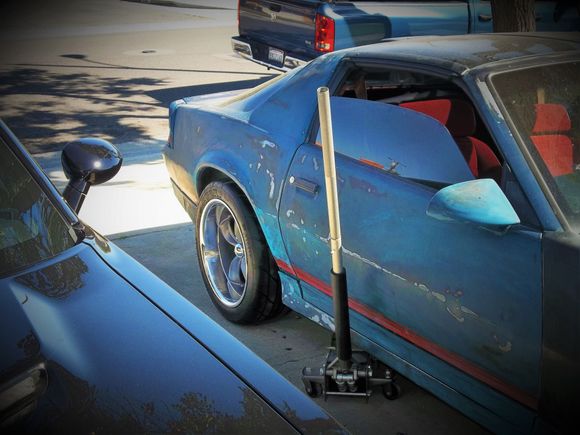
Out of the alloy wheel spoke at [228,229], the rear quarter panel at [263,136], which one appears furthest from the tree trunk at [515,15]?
the alloy wheel spoke at [228,229]

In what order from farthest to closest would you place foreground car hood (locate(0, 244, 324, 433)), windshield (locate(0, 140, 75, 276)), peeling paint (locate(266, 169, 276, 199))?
1. peeling paint (locate(266, 169, 276, 199))
2. windshield (locate(0, 140, 75, 276))
3. foreground car hood (locate(0, 244, 324, 433))

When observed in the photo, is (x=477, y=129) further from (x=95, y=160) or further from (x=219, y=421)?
(x=219, y=421)

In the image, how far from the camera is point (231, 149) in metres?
4.15

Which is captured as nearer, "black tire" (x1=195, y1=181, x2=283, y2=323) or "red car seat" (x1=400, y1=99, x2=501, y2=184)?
"red car seat" (x1=400, y1=99, x2=501, y2=184)

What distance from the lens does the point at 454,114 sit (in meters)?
3.68

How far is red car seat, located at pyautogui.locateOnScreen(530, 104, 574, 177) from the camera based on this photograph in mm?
2844

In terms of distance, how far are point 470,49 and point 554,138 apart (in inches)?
23.8

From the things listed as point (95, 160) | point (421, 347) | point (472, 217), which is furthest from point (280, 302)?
point (472, 217)

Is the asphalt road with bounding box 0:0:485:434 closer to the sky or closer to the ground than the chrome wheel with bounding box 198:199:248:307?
closer to the ground

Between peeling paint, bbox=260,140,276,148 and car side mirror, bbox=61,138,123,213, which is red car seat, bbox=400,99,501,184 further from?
car side mirror, bbox=61,138,123,213

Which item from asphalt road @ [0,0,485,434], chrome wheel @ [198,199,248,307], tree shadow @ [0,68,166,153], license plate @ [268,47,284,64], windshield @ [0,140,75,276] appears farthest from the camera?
license plate @ [268,47,284,64]

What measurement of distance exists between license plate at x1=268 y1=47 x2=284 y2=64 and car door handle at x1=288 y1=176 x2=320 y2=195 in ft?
19.5

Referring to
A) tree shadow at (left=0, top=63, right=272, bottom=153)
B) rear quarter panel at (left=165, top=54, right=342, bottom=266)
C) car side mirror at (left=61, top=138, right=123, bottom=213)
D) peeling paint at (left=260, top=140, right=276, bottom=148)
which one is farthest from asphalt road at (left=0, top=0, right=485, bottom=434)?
car side mirror at (left=61, top=138, right=123, bottom=213)

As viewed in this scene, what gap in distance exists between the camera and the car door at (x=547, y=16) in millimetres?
9234
